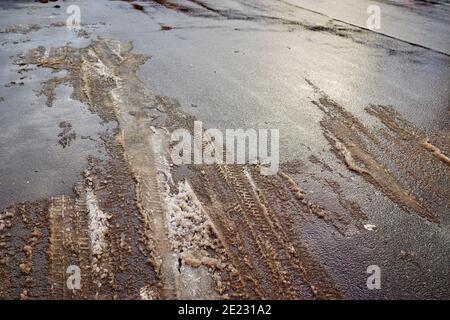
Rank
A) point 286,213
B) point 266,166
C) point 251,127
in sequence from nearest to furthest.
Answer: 1. point 286,213
2. point 266,166
3. point 251,127

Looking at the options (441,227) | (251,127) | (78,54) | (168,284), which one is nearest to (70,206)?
(168,284)

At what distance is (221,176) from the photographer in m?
3.25

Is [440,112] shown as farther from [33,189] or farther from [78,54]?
[78,54]

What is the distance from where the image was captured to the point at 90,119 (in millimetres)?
4078

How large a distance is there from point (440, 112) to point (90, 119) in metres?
4.21

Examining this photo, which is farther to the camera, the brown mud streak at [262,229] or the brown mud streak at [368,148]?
the brown mud streak at [368,148]

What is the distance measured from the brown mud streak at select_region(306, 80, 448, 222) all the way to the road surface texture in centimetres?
2

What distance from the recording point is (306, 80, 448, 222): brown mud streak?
9.89ft
